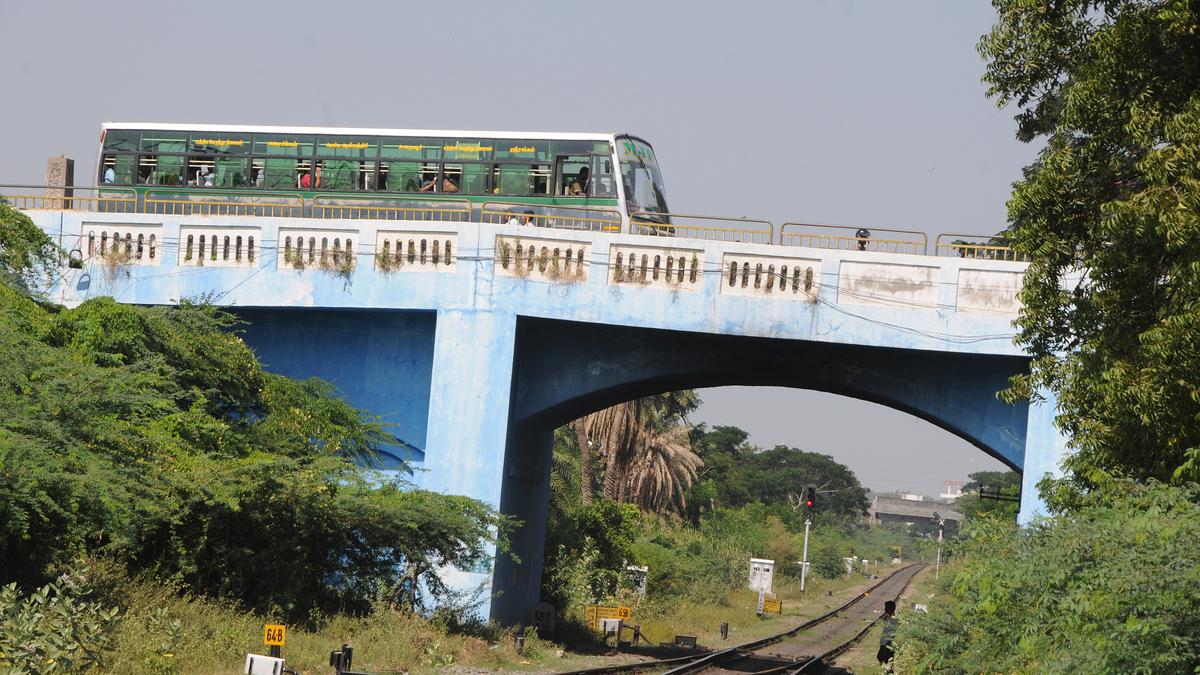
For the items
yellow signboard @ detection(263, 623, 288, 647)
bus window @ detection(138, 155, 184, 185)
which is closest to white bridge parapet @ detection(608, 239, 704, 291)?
bus window @ detection(138, 155, 184, 185)

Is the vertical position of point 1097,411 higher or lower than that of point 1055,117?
lower

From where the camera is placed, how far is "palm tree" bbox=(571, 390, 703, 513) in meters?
45.5

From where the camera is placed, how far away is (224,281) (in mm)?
25844

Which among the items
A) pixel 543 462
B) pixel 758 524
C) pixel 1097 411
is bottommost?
pixel 758 524

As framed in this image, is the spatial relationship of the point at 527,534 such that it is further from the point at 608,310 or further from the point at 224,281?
the point at 224,281

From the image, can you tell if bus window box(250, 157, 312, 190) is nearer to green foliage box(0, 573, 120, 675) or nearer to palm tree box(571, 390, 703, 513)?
green foliage box(0, 573, 120, 675)

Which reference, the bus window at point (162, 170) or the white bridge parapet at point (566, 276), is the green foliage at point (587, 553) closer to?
the white bridge parapet at point (566, 276)

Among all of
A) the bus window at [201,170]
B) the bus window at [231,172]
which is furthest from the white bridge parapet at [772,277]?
the bus window at [201,170]

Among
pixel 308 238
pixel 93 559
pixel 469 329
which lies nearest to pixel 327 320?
pixel 308 238

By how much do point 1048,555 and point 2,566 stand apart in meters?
11.6

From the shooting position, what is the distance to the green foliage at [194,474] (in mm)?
15586

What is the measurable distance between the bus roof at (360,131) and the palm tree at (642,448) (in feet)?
58.9

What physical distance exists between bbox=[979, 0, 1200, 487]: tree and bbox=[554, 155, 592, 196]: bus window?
1222 centimetres

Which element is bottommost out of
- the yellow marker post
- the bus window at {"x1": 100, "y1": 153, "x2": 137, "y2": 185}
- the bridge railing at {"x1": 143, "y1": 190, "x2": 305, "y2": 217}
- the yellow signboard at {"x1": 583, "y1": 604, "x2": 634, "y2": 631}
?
the yellow signboard at {"x1": 583, "y1": 604, "x2": 634, "y2": 631}
